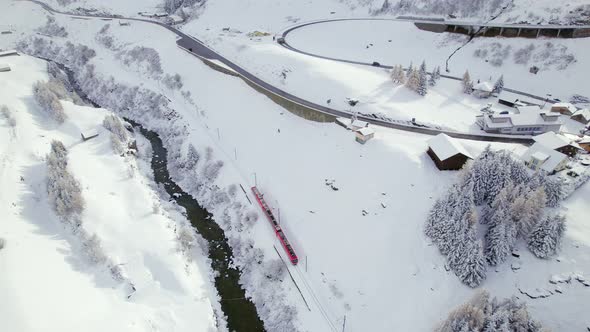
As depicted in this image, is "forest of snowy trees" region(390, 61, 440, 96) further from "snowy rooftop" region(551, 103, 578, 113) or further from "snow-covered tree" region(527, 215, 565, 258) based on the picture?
"snow-covered tree" region(527, 215, 565, 258)

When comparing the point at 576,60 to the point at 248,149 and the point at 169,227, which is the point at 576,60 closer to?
the point at 248,149

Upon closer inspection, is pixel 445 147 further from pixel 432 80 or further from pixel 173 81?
pixel 173 81

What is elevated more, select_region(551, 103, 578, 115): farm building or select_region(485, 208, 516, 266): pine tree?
select_region(551, 103, 578, 115): farm building

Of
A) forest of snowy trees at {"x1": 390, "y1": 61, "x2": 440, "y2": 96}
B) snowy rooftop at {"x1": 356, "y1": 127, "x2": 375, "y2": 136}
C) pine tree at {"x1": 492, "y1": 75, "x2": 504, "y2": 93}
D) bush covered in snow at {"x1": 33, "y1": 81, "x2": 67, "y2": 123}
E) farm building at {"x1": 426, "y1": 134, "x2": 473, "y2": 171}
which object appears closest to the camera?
farm building at {"x1": 426, "y1": 134, "x2": 473, "y2": 171}

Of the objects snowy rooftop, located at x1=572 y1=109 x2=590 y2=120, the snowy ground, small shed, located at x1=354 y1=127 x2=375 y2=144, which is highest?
snowy rooftop, located at x1=572 y1=109 x2=590 y2=120

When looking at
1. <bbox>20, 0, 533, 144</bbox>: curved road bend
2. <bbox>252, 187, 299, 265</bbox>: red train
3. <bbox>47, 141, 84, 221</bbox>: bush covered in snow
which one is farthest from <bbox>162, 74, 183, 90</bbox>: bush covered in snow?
Result: <bbox>252, 187, 299, 265</bbox>: red train

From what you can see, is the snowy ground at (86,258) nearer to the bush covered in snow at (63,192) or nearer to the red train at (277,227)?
the bush covered in snow at (63,192)
